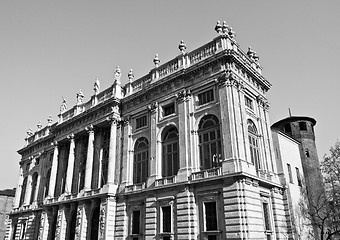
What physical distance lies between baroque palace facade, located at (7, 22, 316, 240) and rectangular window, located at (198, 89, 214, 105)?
0.31 feet

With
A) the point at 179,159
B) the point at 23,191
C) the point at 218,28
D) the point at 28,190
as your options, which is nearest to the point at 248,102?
the point at 218,28

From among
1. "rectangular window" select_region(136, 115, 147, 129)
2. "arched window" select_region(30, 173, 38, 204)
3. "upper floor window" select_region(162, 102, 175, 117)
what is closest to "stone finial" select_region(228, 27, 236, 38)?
"upper floor window" select_region(162, 102, 175, 117)

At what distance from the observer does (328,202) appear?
1077 inches

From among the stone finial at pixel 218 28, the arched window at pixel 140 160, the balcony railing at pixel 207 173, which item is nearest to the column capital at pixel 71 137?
the arched window at pixel 140 160

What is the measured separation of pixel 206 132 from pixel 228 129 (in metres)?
2.42

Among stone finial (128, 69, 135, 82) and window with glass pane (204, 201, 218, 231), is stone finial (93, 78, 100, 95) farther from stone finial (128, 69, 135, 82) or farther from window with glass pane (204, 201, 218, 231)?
window with glass pane (204, 201, 218, 231)

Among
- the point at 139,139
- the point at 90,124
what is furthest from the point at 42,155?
the point at 139,139

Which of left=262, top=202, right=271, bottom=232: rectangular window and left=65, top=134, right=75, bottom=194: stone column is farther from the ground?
left=65, top=134, right=75, bottom=194: stone column

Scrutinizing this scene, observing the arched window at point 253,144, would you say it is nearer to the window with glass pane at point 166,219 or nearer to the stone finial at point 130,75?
the window with glass pane at point 166,219

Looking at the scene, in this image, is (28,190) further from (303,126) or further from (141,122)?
(303,126)

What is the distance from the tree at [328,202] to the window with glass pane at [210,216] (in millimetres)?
10010

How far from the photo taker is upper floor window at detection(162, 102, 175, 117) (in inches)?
1097

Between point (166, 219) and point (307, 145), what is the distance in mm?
19507

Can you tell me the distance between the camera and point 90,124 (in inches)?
1357
